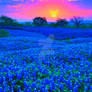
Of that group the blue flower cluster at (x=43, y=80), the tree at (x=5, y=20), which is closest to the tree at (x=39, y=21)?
the tree at (x=5, y=20)

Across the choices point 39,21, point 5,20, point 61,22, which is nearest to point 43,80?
point 5,20

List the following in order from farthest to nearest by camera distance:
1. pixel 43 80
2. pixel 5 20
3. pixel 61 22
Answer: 1. pixel 61 22
2. pixel 5 20
3. pixel 43 80

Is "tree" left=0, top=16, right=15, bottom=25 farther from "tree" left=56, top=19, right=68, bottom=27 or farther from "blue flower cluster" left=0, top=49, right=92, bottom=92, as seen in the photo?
"blue flower cluster" left=0, top=49, right=92, bottom=92

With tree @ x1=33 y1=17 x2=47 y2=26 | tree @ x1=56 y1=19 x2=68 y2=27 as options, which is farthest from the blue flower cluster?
tree @ x1=33 y1=17 x2=47 y2=26

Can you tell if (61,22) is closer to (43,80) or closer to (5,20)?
(5,20)

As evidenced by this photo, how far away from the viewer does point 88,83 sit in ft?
16.8

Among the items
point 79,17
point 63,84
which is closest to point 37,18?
point 79,17

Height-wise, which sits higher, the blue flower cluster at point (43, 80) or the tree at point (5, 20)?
the tree at point (5, 20)

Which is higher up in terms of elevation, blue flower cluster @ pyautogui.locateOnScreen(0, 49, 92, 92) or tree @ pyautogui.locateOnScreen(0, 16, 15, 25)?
tree @ pyautogui.locateOnScreen(0, 16, 15, 25)

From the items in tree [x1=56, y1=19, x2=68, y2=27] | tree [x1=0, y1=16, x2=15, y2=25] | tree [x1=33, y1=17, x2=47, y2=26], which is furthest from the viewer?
tree [x1=33, y1=17, x2=47, y2=26]

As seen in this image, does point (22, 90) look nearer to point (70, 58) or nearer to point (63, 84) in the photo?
point (63, 84)

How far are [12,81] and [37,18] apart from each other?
45.2 m

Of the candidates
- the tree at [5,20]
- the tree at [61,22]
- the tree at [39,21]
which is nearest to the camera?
the tree at [5,20]

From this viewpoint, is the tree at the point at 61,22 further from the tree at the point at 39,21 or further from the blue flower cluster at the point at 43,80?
the blue flower cluster at the point at 43,80
